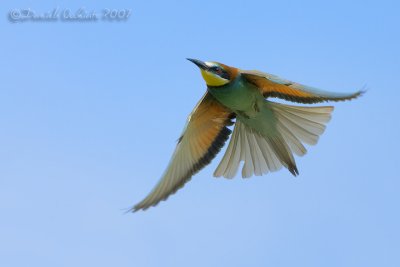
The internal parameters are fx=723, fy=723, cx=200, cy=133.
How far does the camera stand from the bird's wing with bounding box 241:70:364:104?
5105 mm

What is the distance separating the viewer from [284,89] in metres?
5.36

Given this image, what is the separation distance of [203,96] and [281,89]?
0.59 meters

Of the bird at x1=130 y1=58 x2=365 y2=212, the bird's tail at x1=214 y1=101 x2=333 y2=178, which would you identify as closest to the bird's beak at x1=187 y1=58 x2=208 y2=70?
the bird at x1=130 y1=58 x2=365 y2=212

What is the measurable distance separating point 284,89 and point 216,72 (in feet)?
1.83

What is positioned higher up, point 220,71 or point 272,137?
point 220,71

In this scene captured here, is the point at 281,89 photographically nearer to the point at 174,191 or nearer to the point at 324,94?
the point at 324,94

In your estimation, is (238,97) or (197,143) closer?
(238,97)

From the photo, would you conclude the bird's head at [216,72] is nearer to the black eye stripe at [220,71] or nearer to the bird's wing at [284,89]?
the black eye stripe at [220,71]

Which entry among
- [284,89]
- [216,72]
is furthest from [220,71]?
[284,89]

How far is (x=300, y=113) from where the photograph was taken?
550 cm

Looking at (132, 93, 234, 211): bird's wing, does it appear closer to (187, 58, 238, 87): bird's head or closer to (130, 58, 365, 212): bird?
(130, 58, 365, 212): bird

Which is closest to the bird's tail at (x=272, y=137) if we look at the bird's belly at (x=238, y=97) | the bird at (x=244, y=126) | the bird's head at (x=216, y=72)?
the bird at (x=244, y=126)

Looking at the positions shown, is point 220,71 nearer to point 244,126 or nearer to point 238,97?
point 238,97

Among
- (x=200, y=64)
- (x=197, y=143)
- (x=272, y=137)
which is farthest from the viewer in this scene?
(x=197, y=143)
